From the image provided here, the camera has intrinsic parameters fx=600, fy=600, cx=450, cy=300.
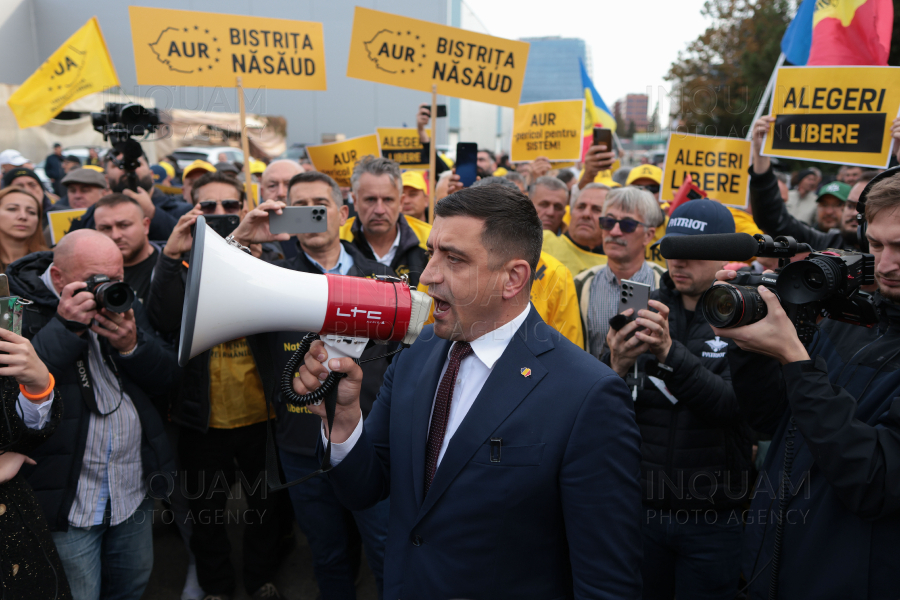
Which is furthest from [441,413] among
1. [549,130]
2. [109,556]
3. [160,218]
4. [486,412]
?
[549,130]

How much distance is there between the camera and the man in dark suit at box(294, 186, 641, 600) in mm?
1644

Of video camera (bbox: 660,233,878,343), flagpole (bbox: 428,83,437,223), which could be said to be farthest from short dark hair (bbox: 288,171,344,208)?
video camera (bbox: 660,233,878,343)

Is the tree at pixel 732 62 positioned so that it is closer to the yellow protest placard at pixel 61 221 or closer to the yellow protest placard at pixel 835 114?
the yellow protest placard at pixel 835 114

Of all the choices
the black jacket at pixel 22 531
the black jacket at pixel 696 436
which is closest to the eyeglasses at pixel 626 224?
the black jacket at pixel 696 436

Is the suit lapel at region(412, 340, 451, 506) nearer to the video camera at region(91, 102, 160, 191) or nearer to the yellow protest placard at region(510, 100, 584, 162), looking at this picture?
the video camera at region(91, 102, 160, 191)

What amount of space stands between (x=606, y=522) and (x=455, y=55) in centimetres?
470

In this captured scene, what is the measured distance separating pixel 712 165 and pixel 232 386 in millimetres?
4650

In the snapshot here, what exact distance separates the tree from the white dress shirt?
53.9 feet

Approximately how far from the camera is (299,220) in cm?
306

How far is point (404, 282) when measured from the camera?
1.86m

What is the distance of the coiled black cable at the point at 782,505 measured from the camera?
1.88m

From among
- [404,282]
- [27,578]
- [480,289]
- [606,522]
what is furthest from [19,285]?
[606,522]

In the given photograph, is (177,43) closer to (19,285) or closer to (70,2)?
(19,285)

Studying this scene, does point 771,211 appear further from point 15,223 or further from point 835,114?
point 15,223
